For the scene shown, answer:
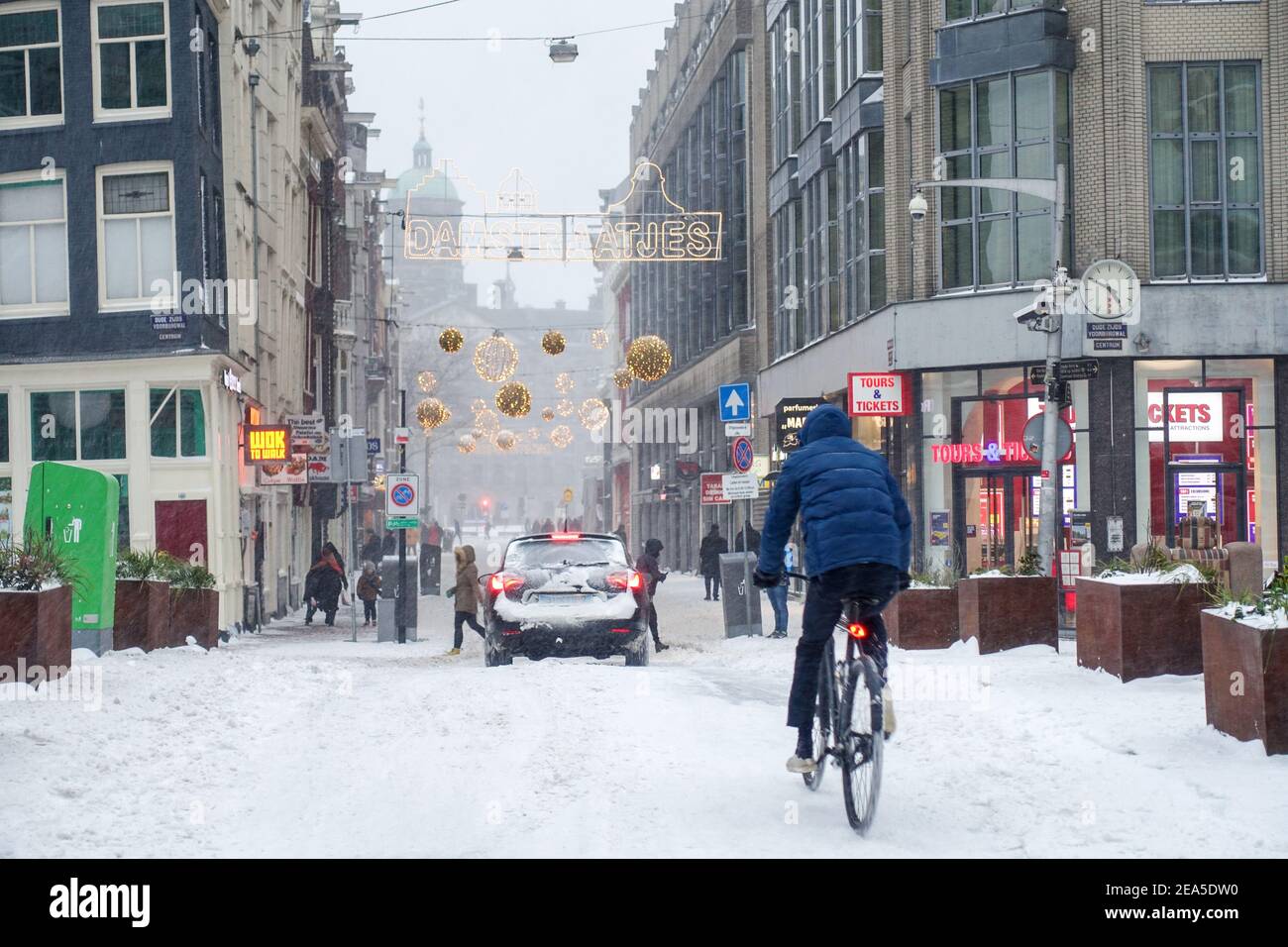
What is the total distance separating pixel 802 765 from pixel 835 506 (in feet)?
4.54

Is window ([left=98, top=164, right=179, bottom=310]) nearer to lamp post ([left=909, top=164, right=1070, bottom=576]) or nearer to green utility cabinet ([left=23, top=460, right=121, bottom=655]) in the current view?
green utility cabinet ([left=23, top=460, right=121, bottom=655])

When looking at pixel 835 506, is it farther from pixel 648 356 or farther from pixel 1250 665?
pixel 648 356

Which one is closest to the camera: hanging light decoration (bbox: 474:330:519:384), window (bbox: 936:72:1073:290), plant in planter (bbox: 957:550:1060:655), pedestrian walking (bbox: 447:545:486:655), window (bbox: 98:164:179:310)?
plant in planter (bbox: 957:550:1060:655)

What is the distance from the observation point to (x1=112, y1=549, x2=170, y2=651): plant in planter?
62.4 ft

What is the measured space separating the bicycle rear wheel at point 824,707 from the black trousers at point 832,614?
0.04 meters

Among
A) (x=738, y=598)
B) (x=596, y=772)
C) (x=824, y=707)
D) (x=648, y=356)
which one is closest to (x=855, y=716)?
(x=824, y=707)

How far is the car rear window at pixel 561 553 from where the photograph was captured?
1812 centimetres

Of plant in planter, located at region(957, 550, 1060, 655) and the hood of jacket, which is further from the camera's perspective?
plant in planter, located at region(957, 550, 1060, 655)

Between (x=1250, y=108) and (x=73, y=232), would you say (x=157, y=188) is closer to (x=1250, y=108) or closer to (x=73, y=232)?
(x=73, y=232)

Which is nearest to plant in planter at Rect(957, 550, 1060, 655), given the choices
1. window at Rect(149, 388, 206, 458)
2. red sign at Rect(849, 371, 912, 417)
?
red sign at Rect(849, 371, 912, 417)

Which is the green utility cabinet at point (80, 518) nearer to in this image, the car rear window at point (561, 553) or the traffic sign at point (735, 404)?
the car rear window at point (561, 553)

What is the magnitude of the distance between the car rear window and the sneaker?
9.32m

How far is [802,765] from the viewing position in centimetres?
880

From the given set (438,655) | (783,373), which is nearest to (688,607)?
(783,373)
